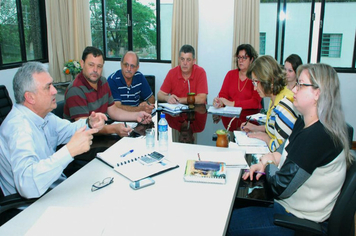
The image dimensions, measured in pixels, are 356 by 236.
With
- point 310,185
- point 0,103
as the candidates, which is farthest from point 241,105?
point 0,103

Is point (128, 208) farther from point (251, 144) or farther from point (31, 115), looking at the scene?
point (251, 144)

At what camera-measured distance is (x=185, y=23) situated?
4852mm

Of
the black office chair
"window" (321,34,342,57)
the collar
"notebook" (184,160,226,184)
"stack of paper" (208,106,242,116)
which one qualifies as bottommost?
the black office chair

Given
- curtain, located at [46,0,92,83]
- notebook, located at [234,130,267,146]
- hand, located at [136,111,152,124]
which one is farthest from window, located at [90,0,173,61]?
notebook, located at [234,130,267,146]

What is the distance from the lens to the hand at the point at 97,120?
207cm

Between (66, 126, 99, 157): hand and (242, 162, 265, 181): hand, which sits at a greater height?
(66, 126, 99, 157): hand

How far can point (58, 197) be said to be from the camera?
146cm

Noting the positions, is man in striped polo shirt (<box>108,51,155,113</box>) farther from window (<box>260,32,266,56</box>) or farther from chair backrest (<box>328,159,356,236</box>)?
chair backrest (<box>328,159,356,236</box>)

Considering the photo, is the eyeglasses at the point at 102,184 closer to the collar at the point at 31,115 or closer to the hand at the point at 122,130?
the collar at the point at 31,115

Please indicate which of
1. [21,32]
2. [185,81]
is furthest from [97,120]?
[21,32]

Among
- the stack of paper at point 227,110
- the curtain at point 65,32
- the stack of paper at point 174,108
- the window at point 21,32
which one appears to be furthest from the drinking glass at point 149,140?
the curtain at point 65,32

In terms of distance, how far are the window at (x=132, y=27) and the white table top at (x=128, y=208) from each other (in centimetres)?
394

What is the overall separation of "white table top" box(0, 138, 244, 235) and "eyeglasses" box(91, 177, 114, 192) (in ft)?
0.06

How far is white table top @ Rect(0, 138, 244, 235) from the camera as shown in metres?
1.20
